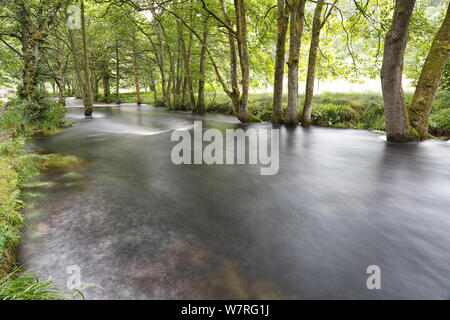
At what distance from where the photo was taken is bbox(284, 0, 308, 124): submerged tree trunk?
40.6ft

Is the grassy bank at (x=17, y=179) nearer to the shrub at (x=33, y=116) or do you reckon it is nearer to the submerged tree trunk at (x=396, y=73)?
the shrub at (x=33, y=116)

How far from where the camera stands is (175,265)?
117 inches

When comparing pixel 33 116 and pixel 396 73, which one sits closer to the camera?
pixel 396 73

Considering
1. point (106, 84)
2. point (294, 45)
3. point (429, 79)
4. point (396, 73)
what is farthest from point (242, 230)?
point (106, 84)

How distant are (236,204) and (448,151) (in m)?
8.67

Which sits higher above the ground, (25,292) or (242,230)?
(25,292)

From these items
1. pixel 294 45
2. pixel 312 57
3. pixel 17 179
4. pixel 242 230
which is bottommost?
pixel 242 230

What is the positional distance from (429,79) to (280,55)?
23.5 ft

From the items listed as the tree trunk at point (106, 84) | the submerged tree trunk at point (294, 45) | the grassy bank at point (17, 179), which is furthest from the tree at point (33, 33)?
the tree trunk at point (106, 84)

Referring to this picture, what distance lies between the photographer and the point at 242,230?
12.5 ft

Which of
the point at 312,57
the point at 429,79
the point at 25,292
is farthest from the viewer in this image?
the point at 312,57

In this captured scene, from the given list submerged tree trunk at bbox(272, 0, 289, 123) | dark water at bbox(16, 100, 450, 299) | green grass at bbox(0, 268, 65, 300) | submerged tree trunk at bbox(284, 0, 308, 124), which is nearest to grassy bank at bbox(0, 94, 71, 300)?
green grass at bbox(0, 268, 65, 300)

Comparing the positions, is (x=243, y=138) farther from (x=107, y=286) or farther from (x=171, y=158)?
(x=107, y=286)

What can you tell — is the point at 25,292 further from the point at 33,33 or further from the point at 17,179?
the point at 33,33
